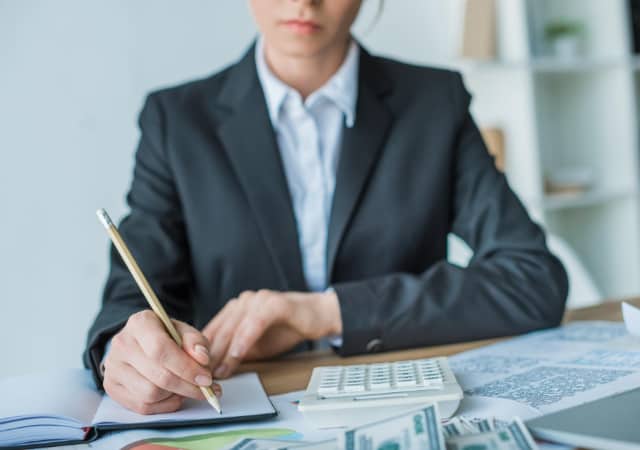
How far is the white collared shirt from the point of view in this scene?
1.26 metres

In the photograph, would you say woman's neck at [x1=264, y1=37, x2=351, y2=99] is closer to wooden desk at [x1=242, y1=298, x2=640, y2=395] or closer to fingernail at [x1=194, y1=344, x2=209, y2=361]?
wooden desk at [x1=242, y1=298, x2=640, y2=395]

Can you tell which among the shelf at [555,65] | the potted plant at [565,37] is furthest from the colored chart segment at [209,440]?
the potted plant at [565,37]

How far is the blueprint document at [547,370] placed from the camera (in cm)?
67

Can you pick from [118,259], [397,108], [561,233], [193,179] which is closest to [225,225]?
[193,179]

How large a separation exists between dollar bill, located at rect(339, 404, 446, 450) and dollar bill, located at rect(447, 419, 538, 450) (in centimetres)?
2

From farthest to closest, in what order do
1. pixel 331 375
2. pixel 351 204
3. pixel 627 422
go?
pixel 351 204 < pixel 331 375 < pixel 627 422

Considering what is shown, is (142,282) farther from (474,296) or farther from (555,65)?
(555,65)

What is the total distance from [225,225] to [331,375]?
530 mm

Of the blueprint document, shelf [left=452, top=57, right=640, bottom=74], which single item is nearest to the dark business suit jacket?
the blueprint document

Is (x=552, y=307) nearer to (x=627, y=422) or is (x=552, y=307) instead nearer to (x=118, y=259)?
(x=627, y=422)

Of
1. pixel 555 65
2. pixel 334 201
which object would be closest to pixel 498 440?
pixel 334 201

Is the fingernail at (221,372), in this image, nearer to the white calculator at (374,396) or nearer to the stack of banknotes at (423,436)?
the white calculator at (374,396)

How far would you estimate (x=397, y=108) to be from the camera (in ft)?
4.44

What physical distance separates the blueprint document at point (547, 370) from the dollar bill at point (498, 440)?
0.31 feet
